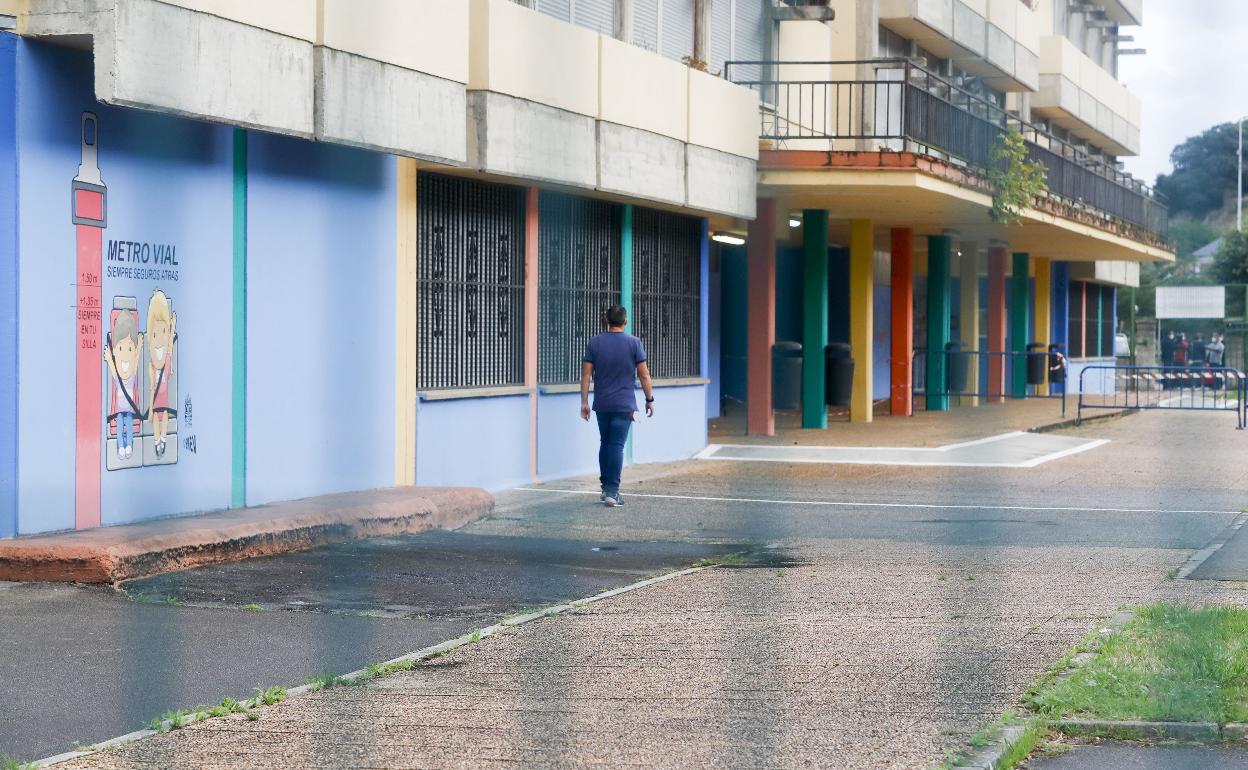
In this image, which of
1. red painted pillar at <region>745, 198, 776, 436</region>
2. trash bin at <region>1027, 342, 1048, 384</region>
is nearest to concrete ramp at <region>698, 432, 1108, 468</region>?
red painted pillar at <region>745, 198, 776, 436</region>

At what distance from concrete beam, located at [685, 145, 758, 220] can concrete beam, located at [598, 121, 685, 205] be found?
0.73 ft

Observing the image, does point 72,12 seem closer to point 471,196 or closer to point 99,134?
point 99,134

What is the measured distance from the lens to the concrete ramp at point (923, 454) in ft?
51.3

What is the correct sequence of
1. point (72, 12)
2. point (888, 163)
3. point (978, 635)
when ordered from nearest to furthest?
point (978, 635) < point (72, 12) < point (888, 163)

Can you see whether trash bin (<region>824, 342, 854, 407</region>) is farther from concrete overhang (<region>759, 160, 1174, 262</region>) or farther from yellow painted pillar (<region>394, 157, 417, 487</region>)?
yellow painted pillar (<region>394, 157, 417, 487</region>)

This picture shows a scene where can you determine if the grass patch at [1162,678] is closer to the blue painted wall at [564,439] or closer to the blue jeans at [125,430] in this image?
the blue jeans at [125,430]

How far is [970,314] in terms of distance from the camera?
28938mm

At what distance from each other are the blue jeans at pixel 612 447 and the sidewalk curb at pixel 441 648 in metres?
3.17

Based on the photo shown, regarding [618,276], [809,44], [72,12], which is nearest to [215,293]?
[72,12]

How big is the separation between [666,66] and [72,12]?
7.23m

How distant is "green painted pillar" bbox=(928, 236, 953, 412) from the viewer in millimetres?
24656

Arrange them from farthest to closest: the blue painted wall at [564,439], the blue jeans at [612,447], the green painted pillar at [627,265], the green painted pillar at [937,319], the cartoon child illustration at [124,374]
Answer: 1. the green painted pillar at [937,319]
2. the green painted pillar at [627,265]
3. the blue painted wall at [564,439]
4. the blue jeans at [612,447]
5. the cartoon child illustration at [124,374]

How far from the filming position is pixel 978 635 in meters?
6.32

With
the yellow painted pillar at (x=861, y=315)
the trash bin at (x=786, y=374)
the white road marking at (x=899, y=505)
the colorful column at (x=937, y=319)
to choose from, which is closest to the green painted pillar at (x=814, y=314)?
the trash bin at (x=786, y=374)
